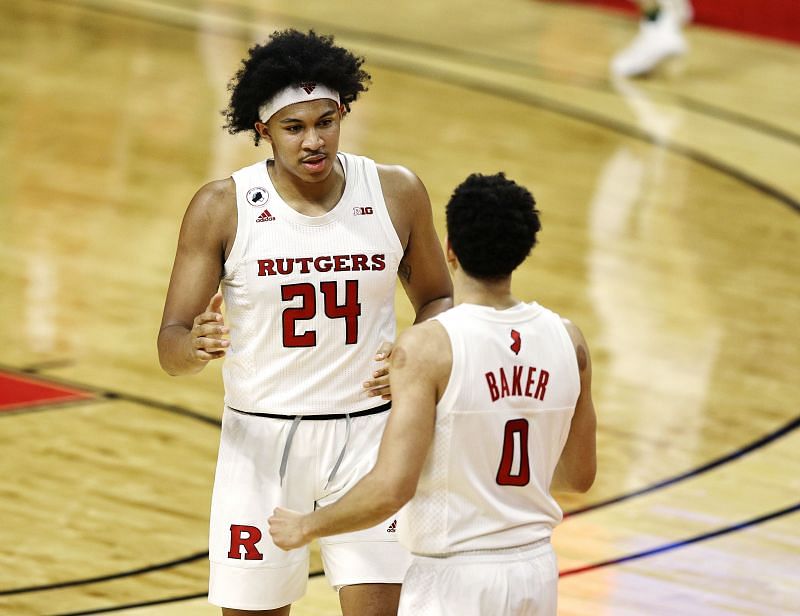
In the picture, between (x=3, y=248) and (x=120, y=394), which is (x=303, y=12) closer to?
(x=3, y=248)

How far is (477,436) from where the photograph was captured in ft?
11.4

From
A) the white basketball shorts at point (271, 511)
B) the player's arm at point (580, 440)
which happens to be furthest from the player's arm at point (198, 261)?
the player's arm at point (580, 440)

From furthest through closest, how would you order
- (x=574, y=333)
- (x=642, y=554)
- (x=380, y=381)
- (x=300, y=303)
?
1. (x=642, y=554)
2. (x=300, y=303)
3. (x=380, y=381)
4. (x=574, y=333)

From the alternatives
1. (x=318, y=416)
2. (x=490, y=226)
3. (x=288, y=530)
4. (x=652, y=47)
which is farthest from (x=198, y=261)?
(x=652, y=47)

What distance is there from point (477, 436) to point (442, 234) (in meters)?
5.94

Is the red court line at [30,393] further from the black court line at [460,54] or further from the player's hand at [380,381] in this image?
the black court line at [460,54]

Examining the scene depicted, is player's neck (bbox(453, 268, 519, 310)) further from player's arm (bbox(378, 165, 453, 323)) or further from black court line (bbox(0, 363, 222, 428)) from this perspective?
black court line (bbox(0, 363, 222, 428))

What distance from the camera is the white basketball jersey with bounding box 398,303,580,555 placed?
11.3 feet

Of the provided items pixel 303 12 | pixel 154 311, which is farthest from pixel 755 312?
pixel 303 12

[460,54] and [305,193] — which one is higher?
[305,193]

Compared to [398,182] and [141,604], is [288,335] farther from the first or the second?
[141,604]

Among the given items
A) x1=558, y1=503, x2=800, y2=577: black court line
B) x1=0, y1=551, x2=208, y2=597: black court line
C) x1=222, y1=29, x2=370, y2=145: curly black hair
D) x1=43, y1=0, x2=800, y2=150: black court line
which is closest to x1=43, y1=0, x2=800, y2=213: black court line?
x1=43, y1=0, x2=800, y2=150: black court line

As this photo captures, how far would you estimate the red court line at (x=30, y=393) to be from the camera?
7316 mm

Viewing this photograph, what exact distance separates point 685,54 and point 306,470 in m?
11.4
